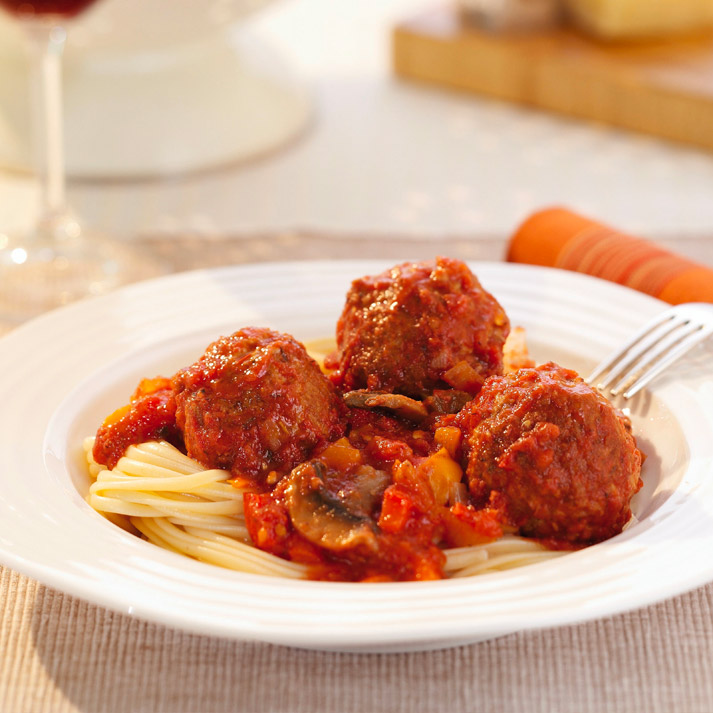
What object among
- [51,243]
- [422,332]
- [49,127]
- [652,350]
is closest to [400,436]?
[422,332]

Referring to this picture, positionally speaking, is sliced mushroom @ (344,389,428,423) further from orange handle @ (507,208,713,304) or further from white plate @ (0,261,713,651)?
orange handle @ (507,208,713,304)

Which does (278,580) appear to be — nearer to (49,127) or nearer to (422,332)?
(422,332)

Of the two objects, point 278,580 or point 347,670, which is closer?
point 278,580

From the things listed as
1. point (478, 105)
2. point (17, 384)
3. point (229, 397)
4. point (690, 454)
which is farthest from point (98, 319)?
point (478, 105)

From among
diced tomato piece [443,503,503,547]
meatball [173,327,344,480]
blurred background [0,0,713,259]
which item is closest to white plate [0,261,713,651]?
diced tomato piece [443,503,503,547]

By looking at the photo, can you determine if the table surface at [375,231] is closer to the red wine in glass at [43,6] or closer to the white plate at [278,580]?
the white plate at [278,580]

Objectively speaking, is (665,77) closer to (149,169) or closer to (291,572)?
(149,169)
